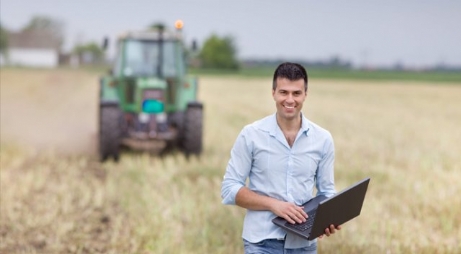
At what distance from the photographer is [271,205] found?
377 cm

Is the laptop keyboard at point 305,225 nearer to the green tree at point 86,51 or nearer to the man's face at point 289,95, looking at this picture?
the man's face at point 289,95

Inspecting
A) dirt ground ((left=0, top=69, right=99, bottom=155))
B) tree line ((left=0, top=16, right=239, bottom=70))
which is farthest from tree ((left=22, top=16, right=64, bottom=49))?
dirt ground ((left=0, top=69, right=99, bottom=155))

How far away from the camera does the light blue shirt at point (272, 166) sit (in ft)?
12.6

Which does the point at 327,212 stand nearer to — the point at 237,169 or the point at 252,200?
the point at 252,200

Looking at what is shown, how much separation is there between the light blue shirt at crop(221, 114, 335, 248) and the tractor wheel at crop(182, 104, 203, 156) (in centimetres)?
761

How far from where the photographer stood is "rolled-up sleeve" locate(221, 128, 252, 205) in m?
3.85

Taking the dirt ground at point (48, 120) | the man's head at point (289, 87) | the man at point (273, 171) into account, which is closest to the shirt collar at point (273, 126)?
the man at point (273, 171)

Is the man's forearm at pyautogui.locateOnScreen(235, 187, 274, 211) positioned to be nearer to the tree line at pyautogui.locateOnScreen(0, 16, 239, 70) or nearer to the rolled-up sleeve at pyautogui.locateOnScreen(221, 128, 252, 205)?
the rolled-up sleeve at pyautogui.locateOnScreen(221, 128, 252, 205)

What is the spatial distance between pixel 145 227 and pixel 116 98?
5.39 metres

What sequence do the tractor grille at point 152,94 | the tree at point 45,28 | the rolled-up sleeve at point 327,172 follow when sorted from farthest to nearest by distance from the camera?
the tree at point 45,28, the tractor grille at point 152,94, the rolled-up sleeve at point 327,172

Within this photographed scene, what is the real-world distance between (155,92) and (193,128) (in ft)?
2.57

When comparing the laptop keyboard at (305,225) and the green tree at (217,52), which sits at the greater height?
the laptop keyboard at (305,225)

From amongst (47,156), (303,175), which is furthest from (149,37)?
(303,175)

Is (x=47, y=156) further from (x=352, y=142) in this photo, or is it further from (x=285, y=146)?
(x=285, y=146)
